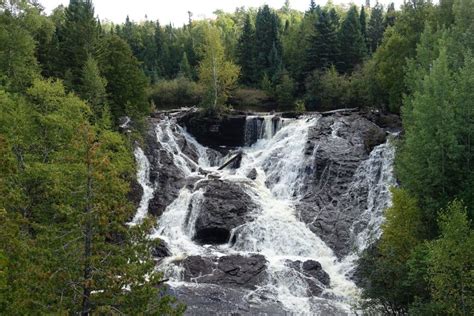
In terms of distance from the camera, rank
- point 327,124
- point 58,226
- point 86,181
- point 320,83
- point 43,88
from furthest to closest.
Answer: point 320,83
point 327,124
point 43,88
point 58,226
point 86,181

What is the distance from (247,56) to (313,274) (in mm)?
45187

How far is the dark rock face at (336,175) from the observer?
108 ft

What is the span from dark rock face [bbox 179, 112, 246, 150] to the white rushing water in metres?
3.35

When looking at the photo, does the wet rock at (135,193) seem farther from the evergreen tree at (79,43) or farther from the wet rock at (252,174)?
the evergreen tree at (79,43)

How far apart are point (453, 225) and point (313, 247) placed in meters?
14.1

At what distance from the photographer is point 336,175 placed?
120ft

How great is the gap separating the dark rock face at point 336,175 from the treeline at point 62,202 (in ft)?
42.8

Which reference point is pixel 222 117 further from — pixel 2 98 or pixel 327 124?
pixel 2 98

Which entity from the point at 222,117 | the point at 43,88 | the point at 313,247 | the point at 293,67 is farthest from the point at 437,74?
the point at 293,67

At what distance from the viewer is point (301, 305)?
25719 millimetres

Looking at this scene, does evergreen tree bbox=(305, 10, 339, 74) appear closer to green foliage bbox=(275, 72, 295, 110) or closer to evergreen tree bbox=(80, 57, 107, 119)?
green foliage bbox=(275, 72, 295, 110)

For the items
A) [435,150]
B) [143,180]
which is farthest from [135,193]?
[435,150]

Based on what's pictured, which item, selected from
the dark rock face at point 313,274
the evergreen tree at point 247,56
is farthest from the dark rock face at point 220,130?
the dark rock face at point 313,274

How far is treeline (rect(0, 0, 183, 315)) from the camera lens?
13492 mm
